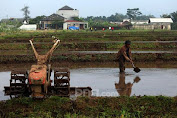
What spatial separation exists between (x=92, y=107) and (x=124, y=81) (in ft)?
15.7

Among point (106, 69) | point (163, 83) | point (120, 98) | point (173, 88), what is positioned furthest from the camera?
point (106, 69)

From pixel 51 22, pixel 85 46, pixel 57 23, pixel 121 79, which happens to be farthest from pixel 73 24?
pixel 121 79

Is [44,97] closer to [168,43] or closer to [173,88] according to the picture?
[173,88]

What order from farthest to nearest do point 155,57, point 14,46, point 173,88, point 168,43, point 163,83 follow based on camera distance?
point 168,43
point 14,46
point 155,57
point 163,83
point 173,88

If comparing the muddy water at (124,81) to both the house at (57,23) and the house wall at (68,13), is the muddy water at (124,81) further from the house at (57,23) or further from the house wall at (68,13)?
the house wall at (68,13)

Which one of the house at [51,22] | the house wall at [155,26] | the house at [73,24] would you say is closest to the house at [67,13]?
the house at [73,24]

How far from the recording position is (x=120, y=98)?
27.2 feet

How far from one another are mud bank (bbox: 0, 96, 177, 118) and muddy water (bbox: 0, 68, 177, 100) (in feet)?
6.10

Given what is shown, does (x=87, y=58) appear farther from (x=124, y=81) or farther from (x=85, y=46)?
(x=85, y=46)

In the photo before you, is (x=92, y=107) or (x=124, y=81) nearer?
(x=92, y=107)

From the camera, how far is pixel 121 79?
12.9 m

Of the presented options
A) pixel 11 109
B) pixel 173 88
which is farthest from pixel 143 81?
pixel 11 109

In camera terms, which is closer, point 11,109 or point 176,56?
point 11,109

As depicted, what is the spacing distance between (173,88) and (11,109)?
5.71 meters
